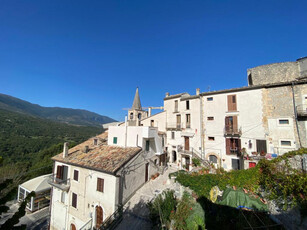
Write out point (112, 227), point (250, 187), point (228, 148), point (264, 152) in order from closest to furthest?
point (250, 187), point (112, 227), point (264, 152), point (228, 148)

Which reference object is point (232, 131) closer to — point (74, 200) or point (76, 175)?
point (76, 175)

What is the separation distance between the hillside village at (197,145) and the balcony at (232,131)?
4cm

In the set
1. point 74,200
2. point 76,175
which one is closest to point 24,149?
point 74,200

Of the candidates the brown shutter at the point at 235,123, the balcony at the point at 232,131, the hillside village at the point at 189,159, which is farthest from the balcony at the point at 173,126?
the brown shutter at the point at 235,123

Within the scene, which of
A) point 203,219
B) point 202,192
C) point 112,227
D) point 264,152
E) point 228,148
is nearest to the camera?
point 203,219

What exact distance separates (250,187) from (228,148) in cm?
1091

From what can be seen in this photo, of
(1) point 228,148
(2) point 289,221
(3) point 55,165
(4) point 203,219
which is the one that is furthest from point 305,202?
(3) point 55,165

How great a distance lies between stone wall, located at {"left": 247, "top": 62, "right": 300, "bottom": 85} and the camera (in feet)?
57.4

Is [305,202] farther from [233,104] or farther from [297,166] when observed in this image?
[233,104]

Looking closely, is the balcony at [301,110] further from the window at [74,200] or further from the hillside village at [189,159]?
the window at [74,200]

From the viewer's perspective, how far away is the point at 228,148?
59.6 feet

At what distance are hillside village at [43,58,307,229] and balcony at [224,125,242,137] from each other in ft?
0.15

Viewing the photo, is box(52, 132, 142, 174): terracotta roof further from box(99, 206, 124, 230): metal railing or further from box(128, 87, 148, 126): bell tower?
box(128, 87, 148, 126): bell tower

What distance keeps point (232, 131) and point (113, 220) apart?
16.9 m
